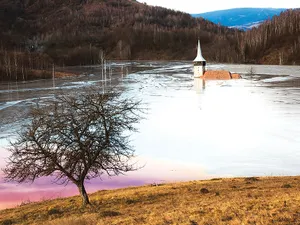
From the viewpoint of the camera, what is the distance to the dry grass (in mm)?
10219

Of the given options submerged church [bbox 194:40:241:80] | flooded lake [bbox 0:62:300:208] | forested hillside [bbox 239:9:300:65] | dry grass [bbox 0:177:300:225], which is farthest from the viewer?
forested hillside [bbox 239:9:300:65]

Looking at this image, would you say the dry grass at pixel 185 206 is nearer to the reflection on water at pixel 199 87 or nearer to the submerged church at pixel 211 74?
the reflection on water at pixel 199 87

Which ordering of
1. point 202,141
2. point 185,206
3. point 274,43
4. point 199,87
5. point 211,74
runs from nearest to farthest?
point 185,206, point 202,141, point 199,87, point 211,74, point 274,43

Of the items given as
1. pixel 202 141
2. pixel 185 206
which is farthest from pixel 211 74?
pixel 185 206

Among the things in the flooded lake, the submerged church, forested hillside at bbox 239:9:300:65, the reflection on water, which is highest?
forested hillside at bbox 239:9:300:65

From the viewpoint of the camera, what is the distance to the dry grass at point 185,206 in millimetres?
10219

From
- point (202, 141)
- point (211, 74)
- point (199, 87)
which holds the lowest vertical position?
point (202, 141)

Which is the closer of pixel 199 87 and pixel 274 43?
pixel 199 87

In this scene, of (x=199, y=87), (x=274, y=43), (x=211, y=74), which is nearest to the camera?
(x=199, y=87)

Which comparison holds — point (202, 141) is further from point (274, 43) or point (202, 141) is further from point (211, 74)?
point (274, 43)

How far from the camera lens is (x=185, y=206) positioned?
39.8 ft

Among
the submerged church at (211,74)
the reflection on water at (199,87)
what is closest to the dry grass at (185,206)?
the reflection on water at (199,87)

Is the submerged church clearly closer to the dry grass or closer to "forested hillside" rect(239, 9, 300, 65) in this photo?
the dry grass

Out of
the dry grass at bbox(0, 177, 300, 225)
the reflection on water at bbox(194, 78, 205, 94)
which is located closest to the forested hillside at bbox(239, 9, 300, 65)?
the reflection on water at bbox(194, 78, 205, 94)
